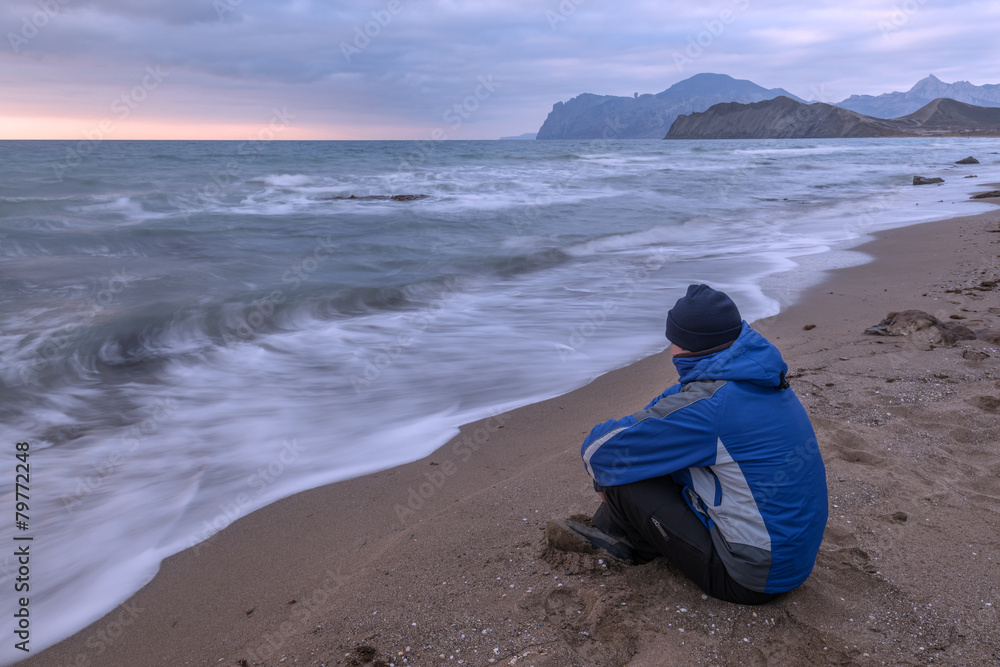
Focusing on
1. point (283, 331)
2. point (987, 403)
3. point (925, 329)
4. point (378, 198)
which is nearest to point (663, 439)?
point (987, 403)

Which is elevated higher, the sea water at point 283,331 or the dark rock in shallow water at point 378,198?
the dark rock in shallow water at point 378,198

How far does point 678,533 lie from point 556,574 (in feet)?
1.92

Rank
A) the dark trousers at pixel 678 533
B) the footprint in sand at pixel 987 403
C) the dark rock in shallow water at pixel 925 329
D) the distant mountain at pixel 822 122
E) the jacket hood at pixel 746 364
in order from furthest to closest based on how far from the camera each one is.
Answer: the distant mountain at pixel 822 122
the dark rock in shallow water at pixel 925 329
the footprint in sand at pixel 987 403
the dark trousers at pixel 678 533
the jacket hood at pixel 746 364

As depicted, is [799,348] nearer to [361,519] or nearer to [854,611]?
[854,611]

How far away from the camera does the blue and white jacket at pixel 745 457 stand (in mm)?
2295

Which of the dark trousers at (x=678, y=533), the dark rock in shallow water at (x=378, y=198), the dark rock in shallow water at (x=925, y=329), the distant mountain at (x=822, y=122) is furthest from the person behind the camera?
the distant mountain at (x=822, y=122)

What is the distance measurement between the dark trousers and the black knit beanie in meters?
0.59

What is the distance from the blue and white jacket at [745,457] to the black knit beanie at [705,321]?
0.15ft

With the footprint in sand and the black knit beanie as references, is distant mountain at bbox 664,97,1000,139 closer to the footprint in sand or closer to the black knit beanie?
the footprint in sand

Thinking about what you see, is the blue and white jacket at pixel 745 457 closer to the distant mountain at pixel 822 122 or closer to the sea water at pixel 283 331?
the sea water at pixel 283 331

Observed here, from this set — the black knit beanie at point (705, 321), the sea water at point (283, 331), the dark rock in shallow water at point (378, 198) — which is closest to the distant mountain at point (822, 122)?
the dark rock in shallow water at point (378, 198)

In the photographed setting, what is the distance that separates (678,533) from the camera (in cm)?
251

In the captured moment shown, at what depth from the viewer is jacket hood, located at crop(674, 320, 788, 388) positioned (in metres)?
2.29

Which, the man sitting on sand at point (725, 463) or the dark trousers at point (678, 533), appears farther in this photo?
the dark trousers at point (678, 533)
